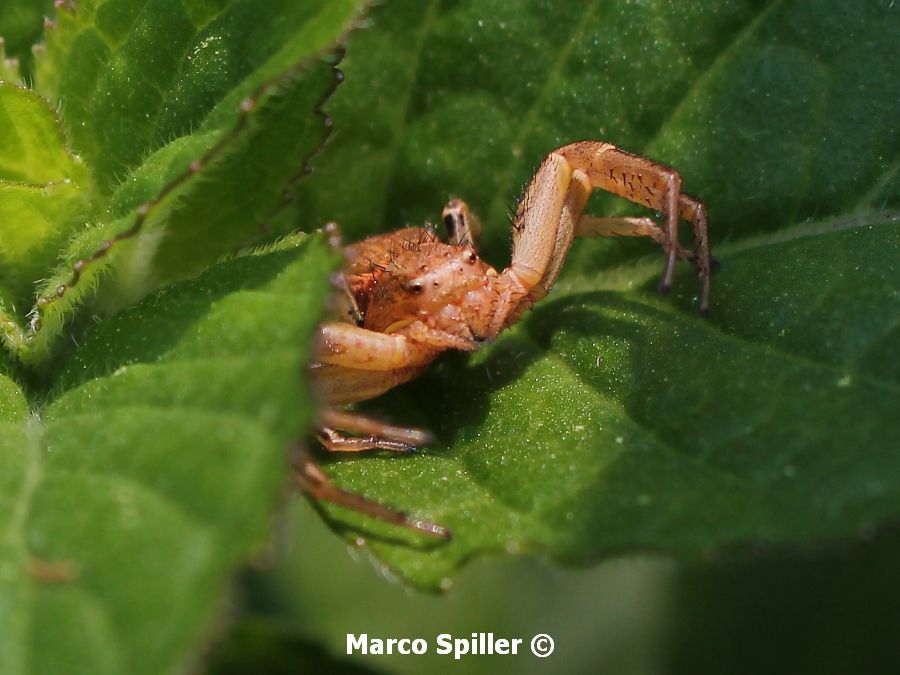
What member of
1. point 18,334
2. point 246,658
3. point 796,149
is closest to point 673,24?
point 796,149

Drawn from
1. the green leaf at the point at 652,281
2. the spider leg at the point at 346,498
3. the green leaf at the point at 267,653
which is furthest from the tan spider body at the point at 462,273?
the green leaf at the point at 267,653

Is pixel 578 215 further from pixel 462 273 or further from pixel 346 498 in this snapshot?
pixel 346 498

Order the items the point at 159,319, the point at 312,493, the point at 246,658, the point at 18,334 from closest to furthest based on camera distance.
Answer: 1. the point at 159,319
2. the point at 312,493
3. the point at 18,334
4. the point at 246,658

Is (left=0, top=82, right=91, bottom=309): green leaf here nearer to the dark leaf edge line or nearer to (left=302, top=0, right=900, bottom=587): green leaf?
the dark leaf edge line

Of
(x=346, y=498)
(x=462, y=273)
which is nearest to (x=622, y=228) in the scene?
(x=462, y=273)

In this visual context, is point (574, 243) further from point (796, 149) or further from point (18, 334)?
point (18, 334)

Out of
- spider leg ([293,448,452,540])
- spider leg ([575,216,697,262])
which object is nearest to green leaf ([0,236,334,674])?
spider leg ([293,448,452,540])
